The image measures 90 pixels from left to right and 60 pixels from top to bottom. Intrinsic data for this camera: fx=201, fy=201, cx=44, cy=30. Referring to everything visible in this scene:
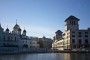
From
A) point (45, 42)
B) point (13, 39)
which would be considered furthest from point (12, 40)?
point (45, 42)

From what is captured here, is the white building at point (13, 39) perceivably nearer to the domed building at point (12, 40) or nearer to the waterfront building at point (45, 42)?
the domed building at point (12, 40)

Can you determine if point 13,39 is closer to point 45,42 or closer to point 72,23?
point 72,23

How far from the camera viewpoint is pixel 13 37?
3548 inches

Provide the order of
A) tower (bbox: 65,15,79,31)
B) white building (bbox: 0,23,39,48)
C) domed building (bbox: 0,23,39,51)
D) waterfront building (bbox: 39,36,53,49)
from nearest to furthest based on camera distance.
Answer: domed building (bbox: 0,23,39,51), white building (bbox: 0,23,39,48), tower (bbox: 65,15,79,31), waterfront building (bbox: 39,36,53,49)

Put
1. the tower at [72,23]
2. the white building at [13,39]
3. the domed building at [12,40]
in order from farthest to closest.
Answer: the tower at [72,23]
the white building at [13,39]
the domed building at [12,40]

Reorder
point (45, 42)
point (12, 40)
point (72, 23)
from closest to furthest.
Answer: point (12, 40) → point (72, 23) → point (45, 42)

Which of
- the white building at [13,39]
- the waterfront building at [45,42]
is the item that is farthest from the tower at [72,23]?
the waterfront building at [45,42]

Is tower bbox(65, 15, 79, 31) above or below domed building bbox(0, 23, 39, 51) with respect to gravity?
above

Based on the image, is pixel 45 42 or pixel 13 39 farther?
pixel 45 42

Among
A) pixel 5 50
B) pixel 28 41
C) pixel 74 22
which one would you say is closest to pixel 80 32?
pixel 74 22

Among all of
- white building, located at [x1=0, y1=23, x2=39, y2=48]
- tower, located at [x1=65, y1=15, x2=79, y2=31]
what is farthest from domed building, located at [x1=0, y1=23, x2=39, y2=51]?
tower, located at [x1=65, y1=15, x2=79, y2=31]

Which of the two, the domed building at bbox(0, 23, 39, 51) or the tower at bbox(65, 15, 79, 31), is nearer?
the domed building at bbox(0, 23, 39, 51)

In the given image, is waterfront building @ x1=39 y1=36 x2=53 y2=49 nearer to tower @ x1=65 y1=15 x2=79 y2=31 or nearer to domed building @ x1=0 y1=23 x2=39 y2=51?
domed building @ x1=0 y1=23 x2=39 y2=51

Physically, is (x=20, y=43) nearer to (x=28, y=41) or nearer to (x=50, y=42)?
(x=28, y=41)
